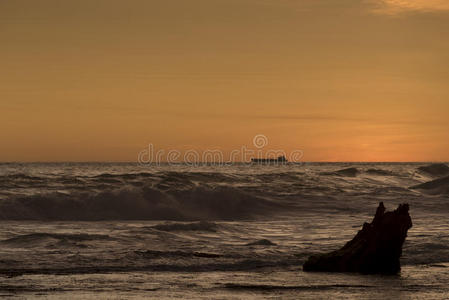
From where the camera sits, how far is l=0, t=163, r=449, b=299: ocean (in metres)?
10.8

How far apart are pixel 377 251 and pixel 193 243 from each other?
20.2ft

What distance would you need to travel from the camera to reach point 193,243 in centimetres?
1719

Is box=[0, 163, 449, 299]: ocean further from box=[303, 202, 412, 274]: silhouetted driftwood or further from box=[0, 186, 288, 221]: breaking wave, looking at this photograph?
box=[303, 202, 412, 274]: silhouetted driftwood

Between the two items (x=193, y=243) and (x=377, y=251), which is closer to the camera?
(x=377, y=251)

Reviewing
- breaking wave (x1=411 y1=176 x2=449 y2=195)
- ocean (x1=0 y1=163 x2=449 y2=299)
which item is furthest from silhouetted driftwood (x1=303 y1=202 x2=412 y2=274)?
breaking wave (x1=411 y1=176 x2=449 y2=195)

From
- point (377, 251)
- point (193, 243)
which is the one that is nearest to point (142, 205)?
point (193, 243)

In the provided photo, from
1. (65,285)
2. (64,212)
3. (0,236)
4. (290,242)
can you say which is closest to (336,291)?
(65,285)

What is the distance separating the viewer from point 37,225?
22.7m

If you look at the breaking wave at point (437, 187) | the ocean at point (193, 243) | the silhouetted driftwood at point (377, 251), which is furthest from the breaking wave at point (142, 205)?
the silhouetted driftwood at point (377, 251)

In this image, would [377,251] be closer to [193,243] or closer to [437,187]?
[193,243]

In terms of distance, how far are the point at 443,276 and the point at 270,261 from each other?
3.68 meters

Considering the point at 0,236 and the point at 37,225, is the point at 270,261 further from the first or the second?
the point at 37,225

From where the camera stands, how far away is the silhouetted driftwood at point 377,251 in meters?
12.4

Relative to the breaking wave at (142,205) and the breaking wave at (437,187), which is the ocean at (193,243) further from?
the breaking wave at (437,187)
